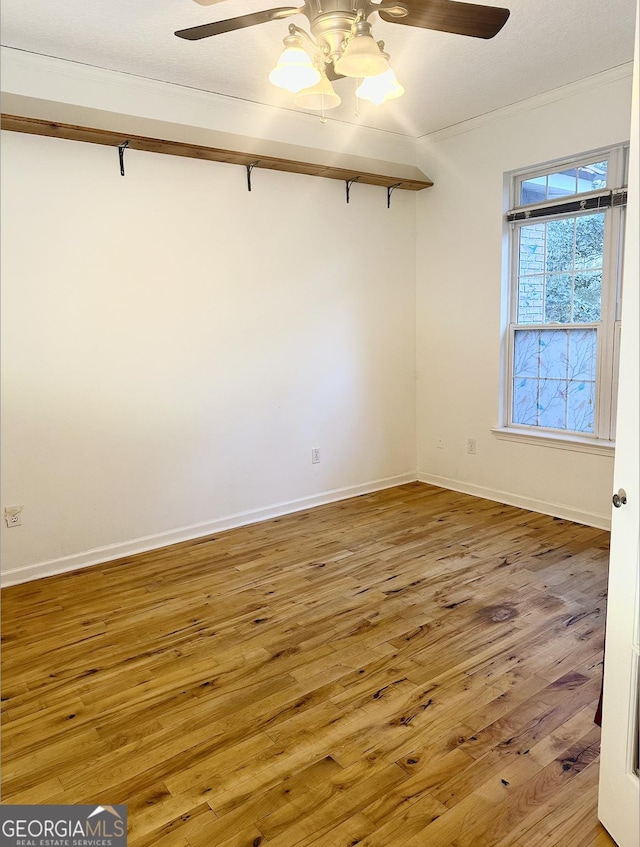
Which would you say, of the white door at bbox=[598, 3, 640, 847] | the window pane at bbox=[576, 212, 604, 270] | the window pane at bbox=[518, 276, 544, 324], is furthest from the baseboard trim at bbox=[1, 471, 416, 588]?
the white door at bbox=[598, 3, 640, 847]

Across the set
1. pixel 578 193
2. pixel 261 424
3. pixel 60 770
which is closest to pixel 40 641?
pixel 60 770

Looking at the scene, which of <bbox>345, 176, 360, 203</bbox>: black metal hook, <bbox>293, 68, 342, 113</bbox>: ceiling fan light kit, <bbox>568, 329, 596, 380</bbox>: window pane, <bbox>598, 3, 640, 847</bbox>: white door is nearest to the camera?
<bbox>598, 3, 640, 847</bbox>: white door

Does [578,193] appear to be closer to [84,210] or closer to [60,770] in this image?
[84,210]

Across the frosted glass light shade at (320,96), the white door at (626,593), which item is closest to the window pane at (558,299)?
the frosted glass light shade at (320,96)

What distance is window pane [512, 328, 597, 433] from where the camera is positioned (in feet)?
12.9

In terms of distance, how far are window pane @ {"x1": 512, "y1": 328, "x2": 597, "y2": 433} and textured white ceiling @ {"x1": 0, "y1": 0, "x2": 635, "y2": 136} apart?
1.41 metres

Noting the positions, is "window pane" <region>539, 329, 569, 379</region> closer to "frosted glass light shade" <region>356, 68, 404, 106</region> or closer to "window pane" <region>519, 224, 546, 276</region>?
"window pane" <region>519, 224, 546, 276</region>

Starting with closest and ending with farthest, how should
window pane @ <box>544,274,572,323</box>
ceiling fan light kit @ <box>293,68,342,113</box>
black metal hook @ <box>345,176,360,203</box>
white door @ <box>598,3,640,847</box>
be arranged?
white door @ <box>598,3,640,847</box>
ceiling fan light kit @ <box>293,68,342,113</box>
window pane @ <box>544,274,572,323</box>
black metal hook @ <box>345,176,360,203</box>

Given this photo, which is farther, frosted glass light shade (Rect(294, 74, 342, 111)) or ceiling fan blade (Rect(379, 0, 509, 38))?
frosted glass light shade (Rect(294, 74, 342, 111))

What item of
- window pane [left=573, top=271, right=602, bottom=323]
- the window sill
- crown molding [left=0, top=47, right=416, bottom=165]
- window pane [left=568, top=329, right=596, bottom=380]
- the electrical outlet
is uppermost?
crown molding [left=0, top=47, right=416, bottom=165]

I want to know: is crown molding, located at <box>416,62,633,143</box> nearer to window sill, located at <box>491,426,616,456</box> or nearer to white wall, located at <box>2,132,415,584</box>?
white wall, located at <box>2,132,415,584</box>

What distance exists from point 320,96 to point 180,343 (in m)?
1.90

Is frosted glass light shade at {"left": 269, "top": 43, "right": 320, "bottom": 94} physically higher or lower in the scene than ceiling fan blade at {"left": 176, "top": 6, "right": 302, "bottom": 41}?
lower

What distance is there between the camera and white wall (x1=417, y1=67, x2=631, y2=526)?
3754 millimetres
